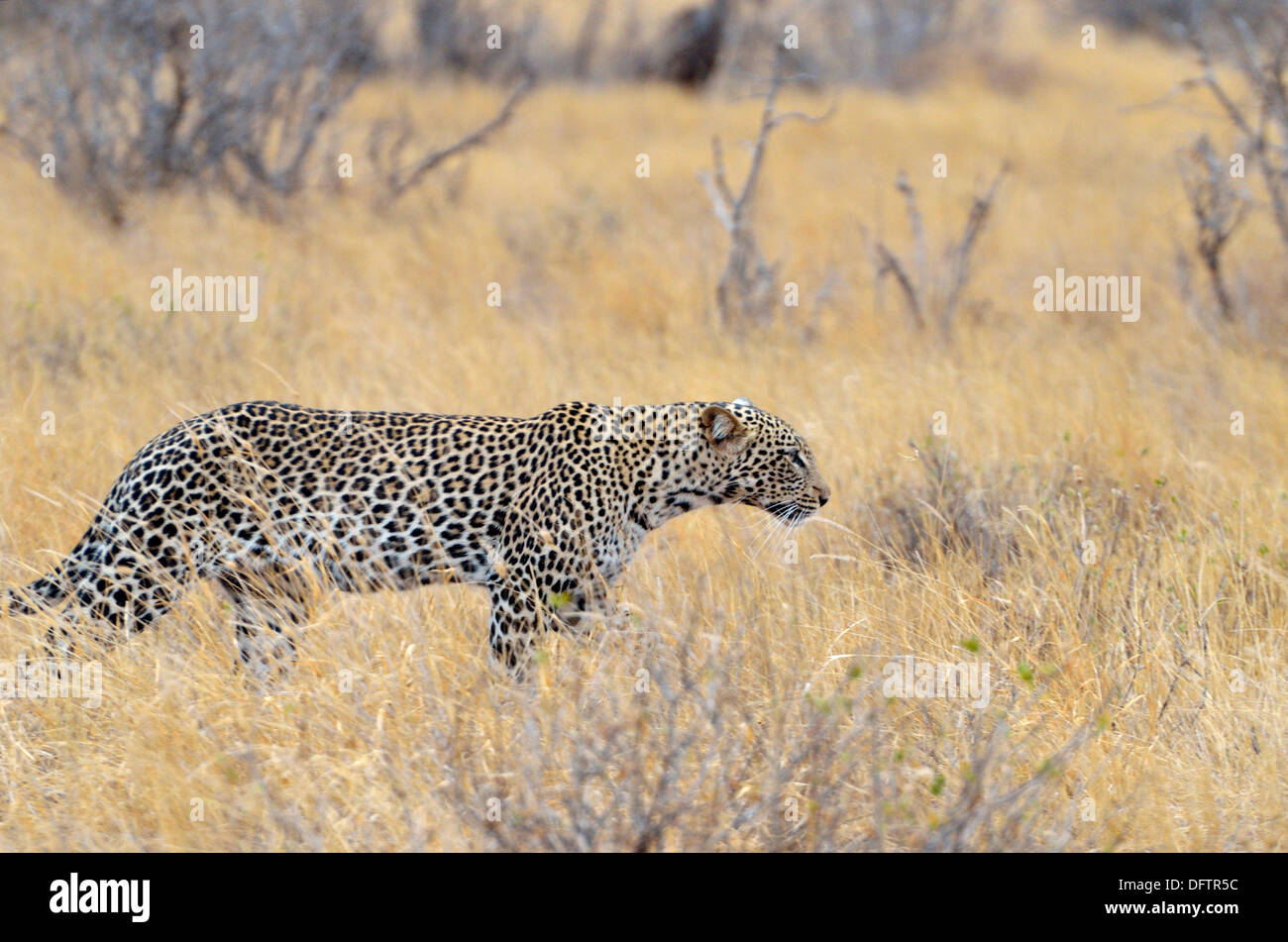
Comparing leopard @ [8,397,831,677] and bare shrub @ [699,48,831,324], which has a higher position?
bare shrub @ [699,48,831,324]

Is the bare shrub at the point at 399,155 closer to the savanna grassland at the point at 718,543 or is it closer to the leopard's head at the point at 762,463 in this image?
the savanna grassland at the point at 718,543

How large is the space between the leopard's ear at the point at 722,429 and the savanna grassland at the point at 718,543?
474 mm

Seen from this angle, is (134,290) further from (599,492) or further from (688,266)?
(599,492)

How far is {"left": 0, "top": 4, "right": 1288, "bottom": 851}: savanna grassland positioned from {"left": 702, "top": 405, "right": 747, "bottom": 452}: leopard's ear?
0.47 m

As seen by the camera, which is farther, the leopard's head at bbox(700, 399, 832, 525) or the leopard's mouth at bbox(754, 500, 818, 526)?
the leopard's mouth at bbox(754, 500, 818, 526)

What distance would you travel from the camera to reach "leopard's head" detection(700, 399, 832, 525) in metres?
5.02

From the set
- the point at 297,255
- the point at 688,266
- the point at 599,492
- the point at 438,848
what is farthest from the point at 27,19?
the point at 438,848

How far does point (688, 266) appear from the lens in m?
11.0
